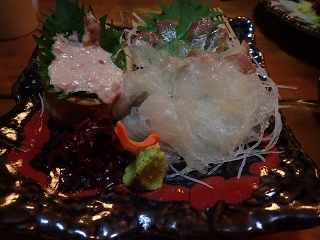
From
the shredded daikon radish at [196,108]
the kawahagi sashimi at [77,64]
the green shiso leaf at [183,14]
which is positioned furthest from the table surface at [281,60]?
the green shiso leaf at [183,14]

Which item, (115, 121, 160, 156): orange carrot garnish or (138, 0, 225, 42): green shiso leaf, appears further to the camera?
(138, 0, 225, 42): green shiso leaf

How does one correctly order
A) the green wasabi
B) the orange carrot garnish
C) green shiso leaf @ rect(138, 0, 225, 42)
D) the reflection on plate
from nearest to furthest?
the green wasabi → the orange carrot garnish → green shiso leaf @ rect(138, 0, 225, 42) → the reflection on plate

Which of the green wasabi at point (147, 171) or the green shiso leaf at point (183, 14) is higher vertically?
the green shiso leaf at point (183, 14)

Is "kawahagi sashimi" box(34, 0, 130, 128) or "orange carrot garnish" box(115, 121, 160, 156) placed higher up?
"kawahagi sashimi" box(34, 0, 130, 128)

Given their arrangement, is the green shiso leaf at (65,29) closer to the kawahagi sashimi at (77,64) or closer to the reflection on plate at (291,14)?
the kawahagi sashimi at (77,64)

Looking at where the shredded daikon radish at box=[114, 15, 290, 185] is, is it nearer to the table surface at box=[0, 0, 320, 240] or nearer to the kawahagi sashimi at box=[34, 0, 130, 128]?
the kawahagi sashimi at box=[34, 0, 130, 128]

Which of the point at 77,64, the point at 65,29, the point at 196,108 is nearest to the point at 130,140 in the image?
the point at 196,108

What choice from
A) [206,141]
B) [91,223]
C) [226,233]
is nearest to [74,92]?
[91,223]

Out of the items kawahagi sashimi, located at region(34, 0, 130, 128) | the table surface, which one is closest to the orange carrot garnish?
kawahagi sashimi, located at region(34, 0, 130, 128)
